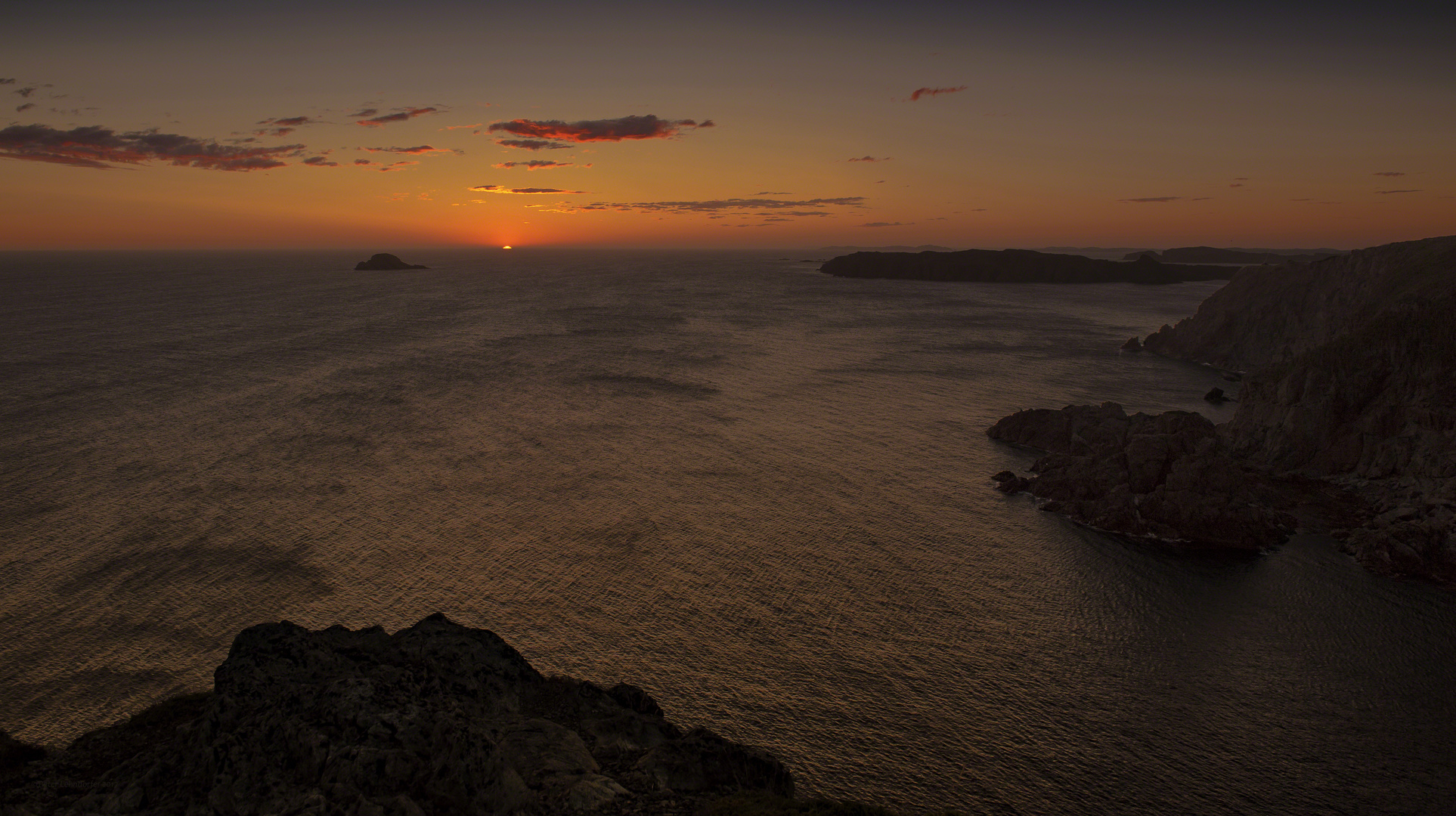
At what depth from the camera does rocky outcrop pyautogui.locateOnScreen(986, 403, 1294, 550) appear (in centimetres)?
5050

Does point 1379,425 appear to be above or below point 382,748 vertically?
above

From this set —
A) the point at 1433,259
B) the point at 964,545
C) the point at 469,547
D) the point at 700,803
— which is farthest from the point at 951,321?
the point at 700,803

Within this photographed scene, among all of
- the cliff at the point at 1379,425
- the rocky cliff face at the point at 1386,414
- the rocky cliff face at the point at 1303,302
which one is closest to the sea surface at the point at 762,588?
the cliff at the point at 1379,425

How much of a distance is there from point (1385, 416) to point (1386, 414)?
19 cm

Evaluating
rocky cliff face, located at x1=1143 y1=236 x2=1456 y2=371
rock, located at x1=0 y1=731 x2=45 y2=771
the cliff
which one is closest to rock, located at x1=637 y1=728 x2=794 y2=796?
rock, located at x1=0 y1=731 x2=45 y2=771

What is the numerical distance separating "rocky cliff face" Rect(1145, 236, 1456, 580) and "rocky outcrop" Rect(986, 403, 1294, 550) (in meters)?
4.48

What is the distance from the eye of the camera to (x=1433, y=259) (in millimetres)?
77375

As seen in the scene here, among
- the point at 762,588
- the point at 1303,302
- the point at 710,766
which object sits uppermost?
the point at 1303,302

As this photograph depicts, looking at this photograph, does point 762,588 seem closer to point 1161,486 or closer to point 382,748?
point 382,748

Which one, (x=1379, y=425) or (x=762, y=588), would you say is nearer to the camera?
(x=762, y=588)

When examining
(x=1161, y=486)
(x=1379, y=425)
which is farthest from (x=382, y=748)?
(x=1379, y=425)

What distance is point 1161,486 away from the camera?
5441cm

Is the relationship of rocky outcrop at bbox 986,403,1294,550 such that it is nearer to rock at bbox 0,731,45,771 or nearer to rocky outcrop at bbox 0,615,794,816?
rocky outcrop at bbox 0,615,794,816

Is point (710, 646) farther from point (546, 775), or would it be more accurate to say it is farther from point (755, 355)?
point (755, 355)
